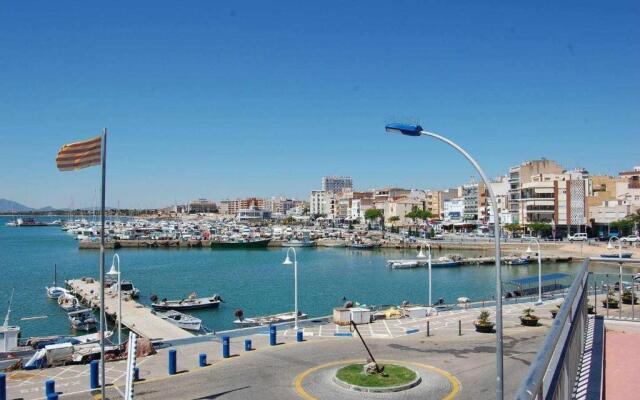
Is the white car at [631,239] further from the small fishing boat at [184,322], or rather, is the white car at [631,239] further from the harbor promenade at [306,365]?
the small fishing boat at [184,322]

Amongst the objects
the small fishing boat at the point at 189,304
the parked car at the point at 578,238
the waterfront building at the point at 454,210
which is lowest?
the small fishing boat at the point at 189,304

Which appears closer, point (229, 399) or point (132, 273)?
point (229, 399)

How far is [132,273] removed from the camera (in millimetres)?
72938

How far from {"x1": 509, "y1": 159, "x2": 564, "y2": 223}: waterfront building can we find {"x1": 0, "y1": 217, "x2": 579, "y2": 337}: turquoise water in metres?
20.6

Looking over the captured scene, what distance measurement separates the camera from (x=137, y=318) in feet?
114

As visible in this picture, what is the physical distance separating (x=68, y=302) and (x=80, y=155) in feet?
119

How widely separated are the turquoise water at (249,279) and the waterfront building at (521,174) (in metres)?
20.6

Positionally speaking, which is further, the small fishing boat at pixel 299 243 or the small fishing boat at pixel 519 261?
the small fishing boat at pixel 299 243

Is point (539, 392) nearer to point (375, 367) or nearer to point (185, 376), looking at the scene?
point (375, 367)

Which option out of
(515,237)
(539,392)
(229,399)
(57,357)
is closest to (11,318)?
(57,357)

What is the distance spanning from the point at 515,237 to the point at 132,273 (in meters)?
70.2

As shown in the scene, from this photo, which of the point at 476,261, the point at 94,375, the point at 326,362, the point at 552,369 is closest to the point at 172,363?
the point at 94,375

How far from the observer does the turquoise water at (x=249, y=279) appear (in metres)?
46.2

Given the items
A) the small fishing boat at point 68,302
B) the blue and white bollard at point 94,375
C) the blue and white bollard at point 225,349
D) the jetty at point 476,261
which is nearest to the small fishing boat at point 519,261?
the jetty at point 476,261
